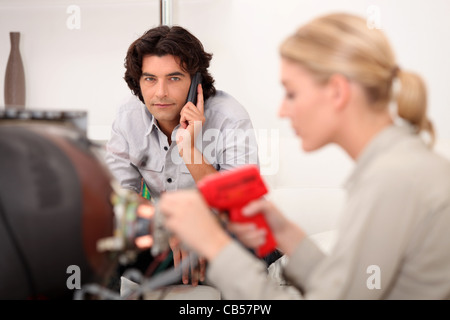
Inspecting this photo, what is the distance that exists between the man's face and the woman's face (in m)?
0.55

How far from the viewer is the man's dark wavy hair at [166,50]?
1.27 m

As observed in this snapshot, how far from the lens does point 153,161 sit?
1264mm

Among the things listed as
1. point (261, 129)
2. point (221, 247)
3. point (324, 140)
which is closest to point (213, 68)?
point (261, 129)

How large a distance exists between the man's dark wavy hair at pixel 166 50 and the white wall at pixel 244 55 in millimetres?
133

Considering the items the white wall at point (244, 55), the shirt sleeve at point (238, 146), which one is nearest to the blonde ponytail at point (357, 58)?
the white wall at point (244, 55)

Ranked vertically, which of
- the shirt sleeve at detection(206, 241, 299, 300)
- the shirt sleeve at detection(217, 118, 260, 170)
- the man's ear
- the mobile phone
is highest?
the man's ear

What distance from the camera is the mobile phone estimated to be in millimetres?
1293

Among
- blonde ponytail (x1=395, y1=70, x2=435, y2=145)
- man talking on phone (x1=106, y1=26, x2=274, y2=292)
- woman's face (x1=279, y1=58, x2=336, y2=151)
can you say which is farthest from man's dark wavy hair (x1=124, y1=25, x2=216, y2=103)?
blonde ponytail (x1=395, y1=70, x2=435, y2=145)

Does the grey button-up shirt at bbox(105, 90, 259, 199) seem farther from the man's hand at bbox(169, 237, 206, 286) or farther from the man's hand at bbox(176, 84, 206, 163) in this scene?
the man's hand at bbox(169, 237, 206, 286)

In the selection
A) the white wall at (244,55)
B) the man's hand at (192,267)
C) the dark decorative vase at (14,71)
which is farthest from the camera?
the dark decorative vase at (14,71)

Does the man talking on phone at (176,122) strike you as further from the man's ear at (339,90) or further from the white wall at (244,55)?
the man's ear at (339,90)

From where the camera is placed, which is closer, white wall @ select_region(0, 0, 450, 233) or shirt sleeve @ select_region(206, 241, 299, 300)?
shirt sleeve @ select_region(206, 241, 299, 300)

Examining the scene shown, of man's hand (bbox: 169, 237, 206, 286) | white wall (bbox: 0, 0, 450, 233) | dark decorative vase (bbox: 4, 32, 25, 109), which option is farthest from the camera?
dark decorative vase (bbox: 4, 32, 25, 109)
